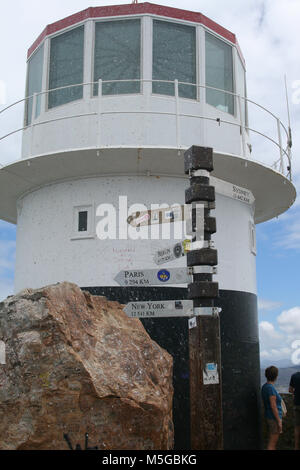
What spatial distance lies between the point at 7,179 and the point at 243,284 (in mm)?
5681

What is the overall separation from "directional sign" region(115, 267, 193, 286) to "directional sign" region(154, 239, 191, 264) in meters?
0.16

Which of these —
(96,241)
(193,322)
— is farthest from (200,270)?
(96,241)

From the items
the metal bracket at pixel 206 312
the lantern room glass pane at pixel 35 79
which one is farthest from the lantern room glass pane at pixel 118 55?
the metal bracket at pixel 206 312

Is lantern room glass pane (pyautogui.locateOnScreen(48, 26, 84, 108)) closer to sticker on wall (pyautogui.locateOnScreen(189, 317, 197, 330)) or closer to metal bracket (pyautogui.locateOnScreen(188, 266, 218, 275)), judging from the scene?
metal bracket (pyautogui.locateOnScreen(188, 266, 218, 275))

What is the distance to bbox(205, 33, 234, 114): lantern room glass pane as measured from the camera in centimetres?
1138

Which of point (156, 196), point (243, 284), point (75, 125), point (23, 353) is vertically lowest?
point (23, 353)

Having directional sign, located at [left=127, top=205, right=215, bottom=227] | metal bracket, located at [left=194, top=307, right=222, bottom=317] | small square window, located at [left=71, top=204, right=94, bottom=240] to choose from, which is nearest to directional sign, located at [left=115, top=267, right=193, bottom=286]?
metal bracket, located at [left=194, top=307, right=222, bottom=317]

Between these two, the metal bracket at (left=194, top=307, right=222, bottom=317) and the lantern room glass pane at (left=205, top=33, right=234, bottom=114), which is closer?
the metal bracket at (left=194, top=307, right=222, bottom=317)

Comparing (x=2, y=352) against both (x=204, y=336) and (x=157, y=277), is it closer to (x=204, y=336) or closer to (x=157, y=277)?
(x=157, y=277)

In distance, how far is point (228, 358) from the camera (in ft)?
33.7

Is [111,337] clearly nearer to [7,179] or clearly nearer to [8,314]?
[8,314]

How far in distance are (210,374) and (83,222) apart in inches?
225
